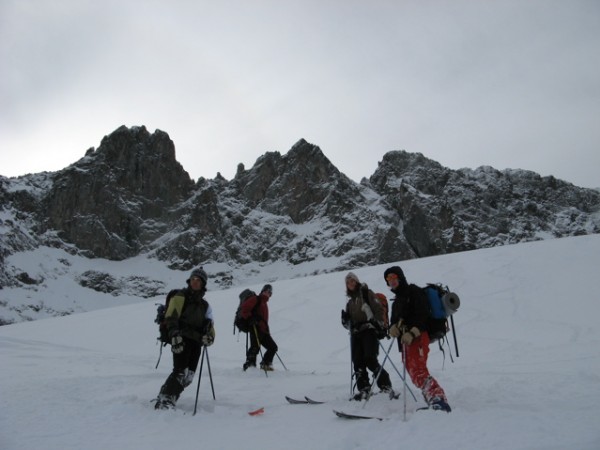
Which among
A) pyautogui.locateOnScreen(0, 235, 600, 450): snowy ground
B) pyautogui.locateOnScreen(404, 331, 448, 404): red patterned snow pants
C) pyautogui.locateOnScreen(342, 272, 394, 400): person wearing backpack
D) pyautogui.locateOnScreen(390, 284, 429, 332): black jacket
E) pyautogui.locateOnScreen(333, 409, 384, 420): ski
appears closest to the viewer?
pyautogui.locateOnScreen(0, 235, 600, 450): snowy ground

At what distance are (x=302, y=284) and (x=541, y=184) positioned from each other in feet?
538

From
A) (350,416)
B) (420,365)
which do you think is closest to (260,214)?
(420,365)

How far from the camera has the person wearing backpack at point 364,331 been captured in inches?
239

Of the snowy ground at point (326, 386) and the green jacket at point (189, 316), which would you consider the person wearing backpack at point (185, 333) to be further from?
the snowy ground at point (326, 386)

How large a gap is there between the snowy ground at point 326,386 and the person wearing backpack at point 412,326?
0.44 metres

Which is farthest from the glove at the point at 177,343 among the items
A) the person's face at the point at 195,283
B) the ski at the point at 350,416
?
the ski at the point at 350,416

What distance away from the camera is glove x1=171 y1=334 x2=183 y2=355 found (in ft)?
18.5

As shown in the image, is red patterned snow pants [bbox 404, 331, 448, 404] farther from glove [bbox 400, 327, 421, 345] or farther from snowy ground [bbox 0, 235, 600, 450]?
snowy ground [bbox 0, 235, 600, 450]

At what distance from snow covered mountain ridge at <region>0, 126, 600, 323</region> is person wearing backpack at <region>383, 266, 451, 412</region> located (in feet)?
356

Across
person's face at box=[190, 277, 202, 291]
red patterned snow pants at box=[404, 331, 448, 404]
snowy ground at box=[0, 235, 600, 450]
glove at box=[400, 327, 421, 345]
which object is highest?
person's face at box=[190, 277, 202, 291]

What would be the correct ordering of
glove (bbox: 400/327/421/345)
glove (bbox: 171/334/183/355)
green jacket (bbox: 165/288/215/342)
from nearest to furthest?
glove (bbox: 400/327/421/345) < glove (bbox: 171/334/183/355) < green jacket (bbox: 165/288/215/342)

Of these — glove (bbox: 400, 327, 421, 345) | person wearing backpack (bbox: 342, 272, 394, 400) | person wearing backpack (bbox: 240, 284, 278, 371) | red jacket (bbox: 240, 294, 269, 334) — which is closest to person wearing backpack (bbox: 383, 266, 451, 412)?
glove (bbox: 400, 327, 421, 345)

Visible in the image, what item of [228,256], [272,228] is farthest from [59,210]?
[272,228]

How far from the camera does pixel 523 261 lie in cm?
1825
